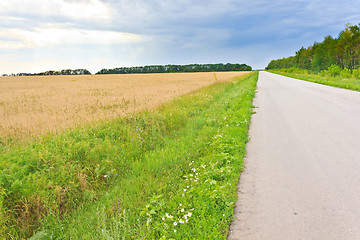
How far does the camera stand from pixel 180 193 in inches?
139

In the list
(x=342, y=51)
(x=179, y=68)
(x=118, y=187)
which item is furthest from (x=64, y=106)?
(x=179, y=68)

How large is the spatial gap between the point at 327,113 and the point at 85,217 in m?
9.50

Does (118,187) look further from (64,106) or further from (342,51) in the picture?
(342,51)

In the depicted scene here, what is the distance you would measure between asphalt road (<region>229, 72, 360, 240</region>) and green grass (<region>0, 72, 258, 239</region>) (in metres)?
0.30

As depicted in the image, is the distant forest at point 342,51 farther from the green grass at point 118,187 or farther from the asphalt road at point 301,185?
the green grass at point 118,187

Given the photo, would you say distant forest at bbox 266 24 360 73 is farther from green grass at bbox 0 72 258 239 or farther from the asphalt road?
green grass at bbox 0 72 258 239

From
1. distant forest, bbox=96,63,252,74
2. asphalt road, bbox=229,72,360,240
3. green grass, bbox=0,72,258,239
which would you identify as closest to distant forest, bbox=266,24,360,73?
asphalt road, bbox=229,72,360,240

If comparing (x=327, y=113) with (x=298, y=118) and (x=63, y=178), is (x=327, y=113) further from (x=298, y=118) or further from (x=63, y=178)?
(x=63, y=178)

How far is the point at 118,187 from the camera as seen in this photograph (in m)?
4.03

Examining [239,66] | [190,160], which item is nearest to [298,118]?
[190,160]

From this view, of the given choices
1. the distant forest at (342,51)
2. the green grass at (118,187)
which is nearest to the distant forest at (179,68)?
the distant forest at (342,51)

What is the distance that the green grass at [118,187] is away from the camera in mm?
2924

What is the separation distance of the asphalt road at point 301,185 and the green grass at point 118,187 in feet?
0.98

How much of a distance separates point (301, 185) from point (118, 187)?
332 centimetres
